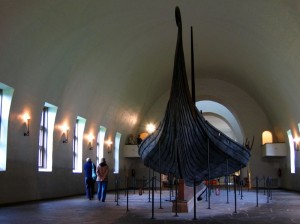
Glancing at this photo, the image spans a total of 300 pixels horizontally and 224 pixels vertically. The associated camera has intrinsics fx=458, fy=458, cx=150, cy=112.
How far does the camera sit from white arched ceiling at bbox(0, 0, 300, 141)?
13484 millimetres

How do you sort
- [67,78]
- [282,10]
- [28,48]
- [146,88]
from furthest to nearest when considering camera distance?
[146,88] → [67,78] → [282,10] → [28,48]

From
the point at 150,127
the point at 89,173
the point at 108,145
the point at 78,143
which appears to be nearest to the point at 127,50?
the point at 78,143

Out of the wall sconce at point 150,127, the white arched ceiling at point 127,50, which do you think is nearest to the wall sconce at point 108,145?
the white arched ceiling at point 127,50

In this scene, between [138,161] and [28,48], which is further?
[138,161]

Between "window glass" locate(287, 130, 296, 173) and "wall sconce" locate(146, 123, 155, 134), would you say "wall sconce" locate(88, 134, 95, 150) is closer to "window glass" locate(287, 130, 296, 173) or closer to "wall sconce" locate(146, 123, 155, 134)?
"wall sconce" locate(146, 123, 155, 134)

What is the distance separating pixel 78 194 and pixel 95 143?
134 inches

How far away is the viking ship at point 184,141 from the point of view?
34.7 feet

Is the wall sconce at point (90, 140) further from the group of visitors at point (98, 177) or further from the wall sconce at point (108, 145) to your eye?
the group of visitors at point (98, 177)

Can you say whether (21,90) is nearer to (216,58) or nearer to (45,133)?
(45,133)

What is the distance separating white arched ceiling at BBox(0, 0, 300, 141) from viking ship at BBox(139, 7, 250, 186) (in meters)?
4.47

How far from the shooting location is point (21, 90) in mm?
14445

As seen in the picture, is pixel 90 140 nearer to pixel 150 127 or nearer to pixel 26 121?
pixel 26 121

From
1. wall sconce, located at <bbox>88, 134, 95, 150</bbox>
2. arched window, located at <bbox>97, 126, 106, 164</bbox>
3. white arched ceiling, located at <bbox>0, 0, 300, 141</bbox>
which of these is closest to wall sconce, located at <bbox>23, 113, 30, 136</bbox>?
white arched ceiling, located at <bbox>0, 0, 300, 141</bbox>

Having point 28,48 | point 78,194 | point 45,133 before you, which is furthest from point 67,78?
point 78,194
